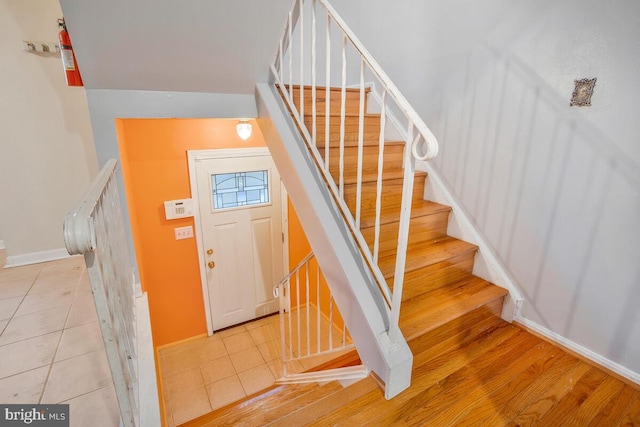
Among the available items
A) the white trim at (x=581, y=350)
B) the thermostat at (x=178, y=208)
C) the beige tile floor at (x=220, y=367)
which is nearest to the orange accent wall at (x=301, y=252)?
the beige tile floor at (x=220, y=367)

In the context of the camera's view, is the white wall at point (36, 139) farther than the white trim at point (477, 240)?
Yes

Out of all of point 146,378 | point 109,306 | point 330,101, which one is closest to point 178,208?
point 330,101

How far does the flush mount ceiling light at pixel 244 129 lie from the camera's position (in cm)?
301

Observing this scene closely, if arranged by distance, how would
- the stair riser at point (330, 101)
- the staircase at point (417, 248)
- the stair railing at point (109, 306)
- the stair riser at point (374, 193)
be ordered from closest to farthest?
1. the stair railing at point (109, 306)
2. the staircase at point (417, 248)
3. the stair riser at point (374, 193)
4. the stair riser at point (330, 101)

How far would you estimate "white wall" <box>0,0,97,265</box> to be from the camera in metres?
2.36

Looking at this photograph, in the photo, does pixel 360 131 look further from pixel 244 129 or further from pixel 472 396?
pixel 244 129

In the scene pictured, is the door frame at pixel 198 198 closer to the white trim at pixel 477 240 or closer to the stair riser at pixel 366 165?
the stair riser at pixel 366 165

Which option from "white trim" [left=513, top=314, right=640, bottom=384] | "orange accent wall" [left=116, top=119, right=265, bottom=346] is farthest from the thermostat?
"white trim" [left=513, top=314, right=640, bottom=384]

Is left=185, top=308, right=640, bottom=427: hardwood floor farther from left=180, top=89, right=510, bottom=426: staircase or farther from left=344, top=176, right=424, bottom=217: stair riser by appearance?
left=344, top=176, right=424, bottom=217: stair riser

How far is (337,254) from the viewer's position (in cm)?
145

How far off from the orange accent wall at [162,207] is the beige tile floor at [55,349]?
691 millimetres

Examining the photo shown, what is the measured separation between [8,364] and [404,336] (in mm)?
1894

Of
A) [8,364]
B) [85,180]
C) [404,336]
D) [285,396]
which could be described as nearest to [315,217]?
[404,336]

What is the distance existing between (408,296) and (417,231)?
50 centimetres
